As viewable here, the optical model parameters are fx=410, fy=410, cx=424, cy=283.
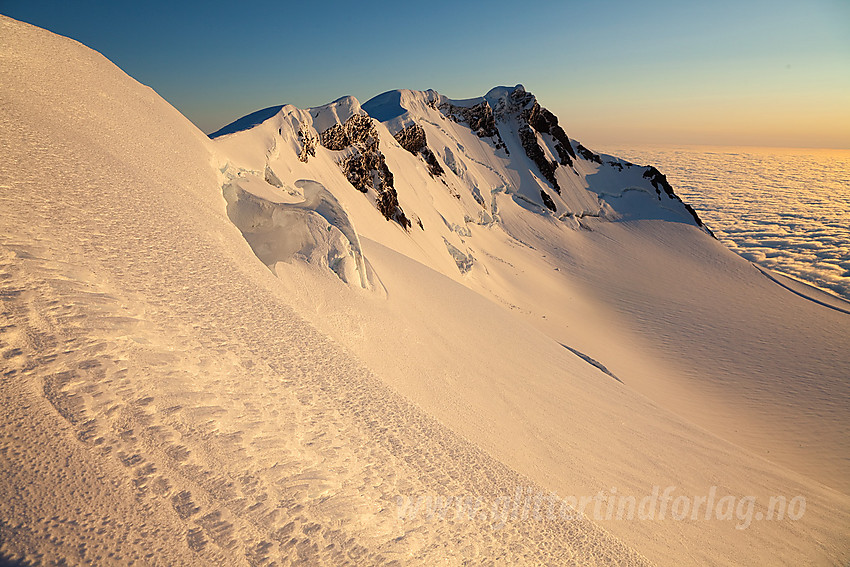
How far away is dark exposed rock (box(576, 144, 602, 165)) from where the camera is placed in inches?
1734

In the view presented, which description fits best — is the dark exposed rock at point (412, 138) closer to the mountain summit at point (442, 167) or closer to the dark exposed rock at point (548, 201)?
the mountain summit at point (442, 167)

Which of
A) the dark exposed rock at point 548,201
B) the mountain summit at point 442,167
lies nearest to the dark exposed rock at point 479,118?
the mountain summit at point 442,167

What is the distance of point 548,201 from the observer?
36.0 m

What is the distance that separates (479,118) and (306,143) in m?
25.2

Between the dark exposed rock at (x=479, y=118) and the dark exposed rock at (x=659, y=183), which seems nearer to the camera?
the dark exposed rock at (x=479, y=118)

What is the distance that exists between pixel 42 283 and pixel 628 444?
8.83 metres

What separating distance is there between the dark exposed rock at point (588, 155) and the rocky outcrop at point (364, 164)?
2961cm

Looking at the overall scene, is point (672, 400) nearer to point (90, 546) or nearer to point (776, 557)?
point (776, 557)

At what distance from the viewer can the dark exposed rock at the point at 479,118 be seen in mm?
38969

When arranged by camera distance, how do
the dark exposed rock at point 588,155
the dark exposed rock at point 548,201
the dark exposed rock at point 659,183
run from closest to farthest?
the dark exposed rock at point 548,201
the dark exposed rock at point 659,183
the dark exposed rock at point 588,155

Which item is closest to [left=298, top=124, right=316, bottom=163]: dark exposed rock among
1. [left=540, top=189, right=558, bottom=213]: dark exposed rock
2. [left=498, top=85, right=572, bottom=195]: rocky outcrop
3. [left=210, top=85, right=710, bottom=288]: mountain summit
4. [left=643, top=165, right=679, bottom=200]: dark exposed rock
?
[left=210, top=85, right=710, bottom=288]: mountain summit

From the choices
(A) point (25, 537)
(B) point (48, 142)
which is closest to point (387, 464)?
(A) point (25, 537)

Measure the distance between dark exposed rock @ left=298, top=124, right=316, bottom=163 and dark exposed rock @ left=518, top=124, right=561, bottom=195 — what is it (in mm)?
25652

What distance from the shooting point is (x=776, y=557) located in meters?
6.72
